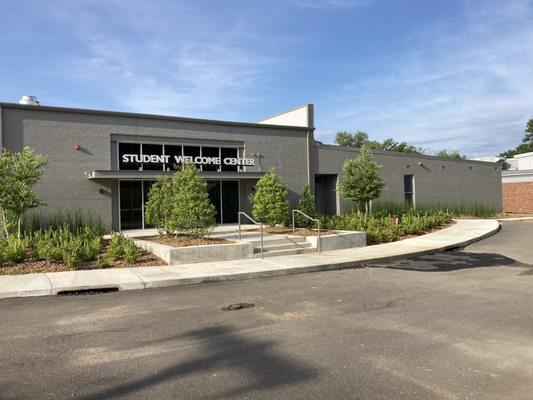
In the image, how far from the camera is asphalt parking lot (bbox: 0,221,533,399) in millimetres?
4262

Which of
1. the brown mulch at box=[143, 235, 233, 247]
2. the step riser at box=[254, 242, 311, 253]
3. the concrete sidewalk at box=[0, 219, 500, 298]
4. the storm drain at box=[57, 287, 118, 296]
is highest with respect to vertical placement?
the brown mulch at box=[143, 235, 233, 247]

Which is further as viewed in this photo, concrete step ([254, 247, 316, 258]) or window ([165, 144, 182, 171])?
window ([165, 144, 182, 171])

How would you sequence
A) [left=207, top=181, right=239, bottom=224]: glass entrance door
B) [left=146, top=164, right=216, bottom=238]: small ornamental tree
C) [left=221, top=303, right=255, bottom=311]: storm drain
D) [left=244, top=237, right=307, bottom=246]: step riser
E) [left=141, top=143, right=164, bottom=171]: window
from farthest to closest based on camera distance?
[left=207, top=181, right=239, bottom=224]: glass entrance door
[left=141, top=143, right=164, bottom=171]: window
[left=244, top=237, right=307, bottom=246]: step riser
[left=146, top=164, right=216, bottom=238]: small ornamental tree
[left=221, top=303, right=255, bottom=311]: storm drain

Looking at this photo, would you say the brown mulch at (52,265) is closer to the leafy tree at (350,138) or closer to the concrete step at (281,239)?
Answer: the concrete step at (281,239)

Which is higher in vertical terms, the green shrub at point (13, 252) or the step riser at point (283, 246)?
the green shrub at point (13, 252)

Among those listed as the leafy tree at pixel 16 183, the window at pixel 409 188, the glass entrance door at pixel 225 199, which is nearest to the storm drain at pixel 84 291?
the leafy tree at pixel 16 183

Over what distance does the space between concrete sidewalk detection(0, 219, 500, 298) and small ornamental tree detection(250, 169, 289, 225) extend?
A: 10.9 ft

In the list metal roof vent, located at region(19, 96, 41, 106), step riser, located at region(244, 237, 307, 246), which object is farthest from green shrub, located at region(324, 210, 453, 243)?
metal roof vent, located at region(19, 96, 41, 106)

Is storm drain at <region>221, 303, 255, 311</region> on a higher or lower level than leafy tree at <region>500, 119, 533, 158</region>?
lower

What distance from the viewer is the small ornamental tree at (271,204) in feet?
54.8

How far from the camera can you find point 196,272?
1050 cm

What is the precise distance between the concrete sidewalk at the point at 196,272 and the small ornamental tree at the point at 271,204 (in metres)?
3.31

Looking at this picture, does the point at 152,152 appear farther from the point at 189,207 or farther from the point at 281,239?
the point at 281,239

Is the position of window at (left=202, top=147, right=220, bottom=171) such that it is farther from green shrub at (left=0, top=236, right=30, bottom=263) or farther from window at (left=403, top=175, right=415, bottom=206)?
window at (left=403, top=175, right=415, bottom=206)
